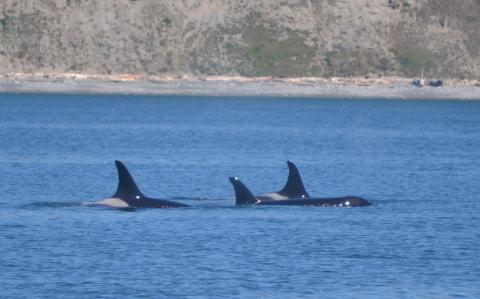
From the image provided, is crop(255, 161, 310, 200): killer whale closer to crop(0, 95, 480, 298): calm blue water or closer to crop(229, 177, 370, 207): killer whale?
crop(229, 177, 370, 207): killer whale

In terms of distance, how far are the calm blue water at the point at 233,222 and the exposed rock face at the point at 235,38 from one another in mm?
57935

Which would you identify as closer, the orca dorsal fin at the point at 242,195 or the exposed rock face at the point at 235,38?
the orca dorsal fin at the point at 242,195

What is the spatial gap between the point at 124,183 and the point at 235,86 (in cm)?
10844

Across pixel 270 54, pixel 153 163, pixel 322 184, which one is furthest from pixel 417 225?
pixel 270 54

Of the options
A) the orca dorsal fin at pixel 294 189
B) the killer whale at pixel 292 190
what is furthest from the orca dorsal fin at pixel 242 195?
the orca dorsal fin at pixel 294 189

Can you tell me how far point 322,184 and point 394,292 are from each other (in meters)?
25.3

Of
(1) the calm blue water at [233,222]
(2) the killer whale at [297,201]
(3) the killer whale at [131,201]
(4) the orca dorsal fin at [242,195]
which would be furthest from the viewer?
(2) the killer whale at [297,201]

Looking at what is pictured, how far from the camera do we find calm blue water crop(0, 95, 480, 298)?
3178cm

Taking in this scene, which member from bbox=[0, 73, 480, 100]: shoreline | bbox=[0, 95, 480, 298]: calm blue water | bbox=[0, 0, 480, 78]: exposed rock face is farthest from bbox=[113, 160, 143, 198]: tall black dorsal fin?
bbox=[0, 0, 480, 78]: exposed rock face

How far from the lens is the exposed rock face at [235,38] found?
15125 centimetres

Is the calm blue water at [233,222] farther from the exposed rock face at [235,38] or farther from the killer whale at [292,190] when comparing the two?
the exposed rock face at [235,38]

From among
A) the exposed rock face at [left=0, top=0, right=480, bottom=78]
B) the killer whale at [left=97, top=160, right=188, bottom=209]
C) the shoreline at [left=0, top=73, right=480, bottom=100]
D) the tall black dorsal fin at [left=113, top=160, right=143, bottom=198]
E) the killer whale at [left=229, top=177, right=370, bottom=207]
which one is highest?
the tall black dorsal fin at [left=113, top=160, right=143, bottom=198]

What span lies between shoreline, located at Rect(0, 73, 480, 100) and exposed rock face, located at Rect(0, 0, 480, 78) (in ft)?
3.15

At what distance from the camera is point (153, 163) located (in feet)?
218
